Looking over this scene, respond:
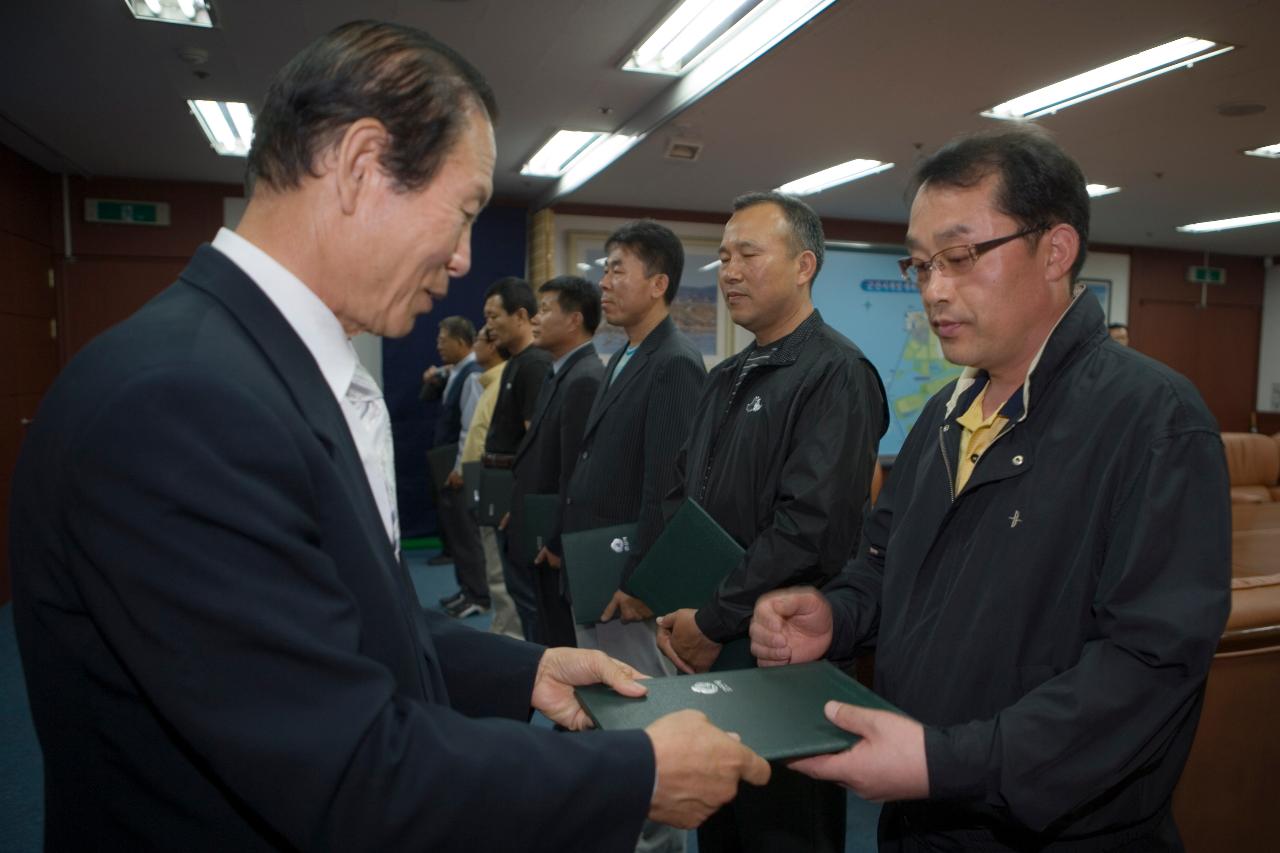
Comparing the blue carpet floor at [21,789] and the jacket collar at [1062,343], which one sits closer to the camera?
the jacket collar at [1062,343]

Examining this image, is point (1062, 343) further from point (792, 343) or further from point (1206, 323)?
point (1206, 323)

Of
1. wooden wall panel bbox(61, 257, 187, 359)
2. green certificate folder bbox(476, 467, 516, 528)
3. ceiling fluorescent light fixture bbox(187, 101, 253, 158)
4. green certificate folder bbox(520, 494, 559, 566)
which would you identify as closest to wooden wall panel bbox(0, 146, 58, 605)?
wooden wall panel bbox(61, 257, 187, 359)

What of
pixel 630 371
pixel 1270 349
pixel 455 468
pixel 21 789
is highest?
pixel 1270 349

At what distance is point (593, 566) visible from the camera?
260 cm

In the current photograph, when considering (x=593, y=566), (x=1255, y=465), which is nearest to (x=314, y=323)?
(x=593, y=566)

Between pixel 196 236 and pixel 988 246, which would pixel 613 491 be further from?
pixel 196 236

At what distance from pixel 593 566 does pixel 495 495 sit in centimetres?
157

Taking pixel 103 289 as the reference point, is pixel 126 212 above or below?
above

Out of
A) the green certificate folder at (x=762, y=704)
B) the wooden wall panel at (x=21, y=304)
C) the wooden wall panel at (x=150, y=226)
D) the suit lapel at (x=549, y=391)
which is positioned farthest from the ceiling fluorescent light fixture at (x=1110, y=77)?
the wooden wall panel at (x=21, y=304)

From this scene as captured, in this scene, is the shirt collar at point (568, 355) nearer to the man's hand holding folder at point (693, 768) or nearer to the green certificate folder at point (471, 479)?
the green certificate folder at point (471, 479)

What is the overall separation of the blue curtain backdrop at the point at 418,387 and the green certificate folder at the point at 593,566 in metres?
Answer: 5.48

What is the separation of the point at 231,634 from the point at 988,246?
47.5 inches

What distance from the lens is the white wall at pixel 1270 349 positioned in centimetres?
1091

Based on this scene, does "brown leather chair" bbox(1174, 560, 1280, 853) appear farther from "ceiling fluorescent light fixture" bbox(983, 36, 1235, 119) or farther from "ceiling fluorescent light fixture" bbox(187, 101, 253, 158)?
"ceiling fluorescent light fixture" bbox(187, 101, 253, 158)
